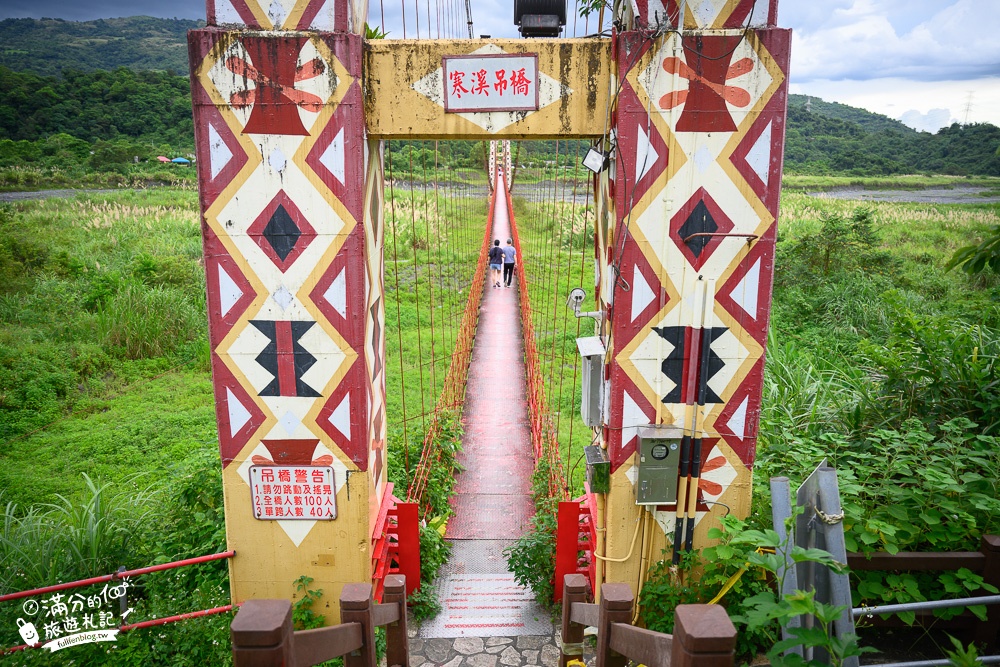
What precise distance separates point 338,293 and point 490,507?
273 centimetres

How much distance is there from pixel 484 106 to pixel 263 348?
1576mm

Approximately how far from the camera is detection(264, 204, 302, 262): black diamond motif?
3152 mm

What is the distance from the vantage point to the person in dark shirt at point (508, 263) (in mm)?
13117

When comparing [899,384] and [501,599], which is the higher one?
[899,384]

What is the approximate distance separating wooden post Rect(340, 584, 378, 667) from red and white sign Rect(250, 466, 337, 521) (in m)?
1.21

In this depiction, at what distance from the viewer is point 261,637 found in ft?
5.62

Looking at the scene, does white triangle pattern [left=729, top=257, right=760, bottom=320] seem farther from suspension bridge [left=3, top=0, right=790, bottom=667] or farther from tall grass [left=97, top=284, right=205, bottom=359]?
tall grass [left=97, top=284, right=205, bottom=359]

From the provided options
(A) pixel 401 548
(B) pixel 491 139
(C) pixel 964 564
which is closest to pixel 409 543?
(A) pixel 401 548

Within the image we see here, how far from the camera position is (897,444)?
333 centimetres

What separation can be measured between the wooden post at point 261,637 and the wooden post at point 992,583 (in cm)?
285

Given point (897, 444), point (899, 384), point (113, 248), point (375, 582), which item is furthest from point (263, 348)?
point (113, 248)

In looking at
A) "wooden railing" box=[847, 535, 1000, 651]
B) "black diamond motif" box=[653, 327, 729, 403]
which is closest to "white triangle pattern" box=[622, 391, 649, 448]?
"black diamond motif" box=[653, 327, 729, 403]

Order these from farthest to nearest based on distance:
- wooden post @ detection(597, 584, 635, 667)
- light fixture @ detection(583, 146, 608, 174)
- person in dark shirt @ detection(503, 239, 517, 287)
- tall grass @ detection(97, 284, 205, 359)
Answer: person in dark shirt @ detection(503, 239, 517, 287)
tall grass @ detection(97, 284, 205, 359)
light fixture @ detection(583, 146, 608, 174)
wooden post @ detection(597, 584, 635, 667)

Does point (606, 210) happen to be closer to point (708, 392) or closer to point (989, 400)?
point (708, 392)
